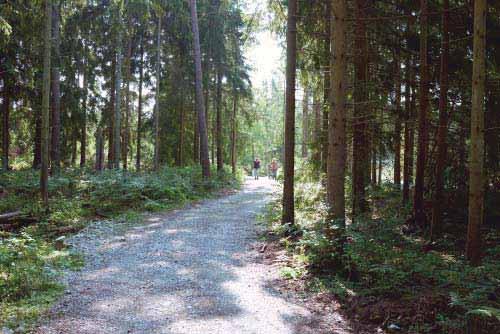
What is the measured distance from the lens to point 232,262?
8164mm

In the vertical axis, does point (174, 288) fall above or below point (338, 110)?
below

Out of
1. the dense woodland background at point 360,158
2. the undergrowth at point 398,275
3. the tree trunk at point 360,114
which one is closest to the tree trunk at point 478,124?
the dense woodland background at point 360,158

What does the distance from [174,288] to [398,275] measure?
3348 millimetres

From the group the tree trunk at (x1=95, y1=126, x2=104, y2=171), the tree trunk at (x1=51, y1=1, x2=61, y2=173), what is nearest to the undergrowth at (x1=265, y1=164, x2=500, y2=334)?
the tree trunk at (x1=51, y1=1, x2=61, y2=173)

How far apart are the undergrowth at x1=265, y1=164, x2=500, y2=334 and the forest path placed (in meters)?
0.72

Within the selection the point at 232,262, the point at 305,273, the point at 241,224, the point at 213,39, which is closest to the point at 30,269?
the point at 232,262

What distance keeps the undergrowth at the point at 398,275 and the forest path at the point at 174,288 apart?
719 millimetres

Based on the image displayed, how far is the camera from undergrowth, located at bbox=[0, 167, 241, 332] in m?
5.68

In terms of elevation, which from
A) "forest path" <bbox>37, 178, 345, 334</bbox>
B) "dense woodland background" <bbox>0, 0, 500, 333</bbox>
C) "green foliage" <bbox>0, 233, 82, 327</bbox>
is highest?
"dense woodland background" <bbox>0, 0, 500, 333</bbox>

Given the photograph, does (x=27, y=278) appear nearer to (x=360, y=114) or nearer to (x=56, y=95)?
(x=360, y=114)

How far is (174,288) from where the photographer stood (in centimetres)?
645

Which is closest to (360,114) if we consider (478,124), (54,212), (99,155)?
(478,124)

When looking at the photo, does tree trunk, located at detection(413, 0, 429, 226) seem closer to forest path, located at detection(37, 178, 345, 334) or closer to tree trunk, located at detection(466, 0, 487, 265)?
tree trunk, located at detection(466, 0, 487, 265)

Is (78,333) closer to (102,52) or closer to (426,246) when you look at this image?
(426,246)
